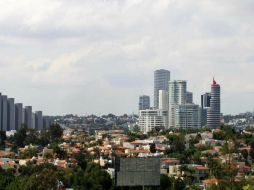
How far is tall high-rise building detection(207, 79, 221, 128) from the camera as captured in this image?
143875 mm

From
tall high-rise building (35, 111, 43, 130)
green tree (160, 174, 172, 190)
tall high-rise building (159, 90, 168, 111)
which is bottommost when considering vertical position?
green tree (160, 174, 172, 190)

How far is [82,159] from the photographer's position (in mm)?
54562

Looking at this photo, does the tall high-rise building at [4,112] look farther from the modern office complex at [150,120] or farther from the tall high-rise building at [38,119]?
the modern office complex at [150,120]

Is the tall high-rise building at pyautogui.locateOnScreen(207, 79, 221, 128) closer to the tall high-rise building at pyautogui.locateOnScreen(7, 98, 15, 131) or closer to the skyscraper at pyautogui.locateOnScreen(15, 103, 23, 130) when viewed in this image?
the skyscraper at pyautogui.locateOnScreen(15, 103, 23, 130)

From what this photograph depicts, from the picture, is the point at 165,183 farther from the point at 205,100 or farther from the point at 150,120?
the point at 205,100

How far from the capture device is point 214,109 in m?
Result: 145

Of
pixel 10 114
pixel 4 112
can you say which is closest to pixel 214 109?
pixel 10 114

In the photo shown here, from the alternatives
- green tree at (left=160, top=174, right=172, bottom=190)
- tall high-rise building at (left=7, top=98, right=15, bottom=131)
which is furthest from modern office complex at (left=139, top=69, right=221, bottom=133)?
green tree at (left=160, top=174, right=172, bottom=190)

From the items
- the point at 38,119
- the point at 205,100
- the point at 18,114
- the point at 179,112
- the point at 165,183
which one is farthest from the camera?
the point at 205,100

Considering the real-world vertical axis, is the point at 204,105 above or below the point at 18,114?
above

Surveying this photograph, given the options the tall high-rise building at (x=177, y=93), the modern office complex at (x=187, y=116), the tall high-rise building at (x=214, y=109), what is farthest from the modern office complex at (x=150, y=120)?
the tall high-rise building at (x=177, y=93)

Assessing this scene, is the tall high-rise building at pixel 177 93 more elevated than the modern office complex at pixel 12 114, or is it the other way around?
the tall high-rise building at pixel 177 93

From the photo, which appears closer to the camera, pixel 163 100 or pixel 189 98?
pixel 163 100

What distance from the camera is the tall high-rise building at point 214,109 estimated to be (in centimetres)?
14388
